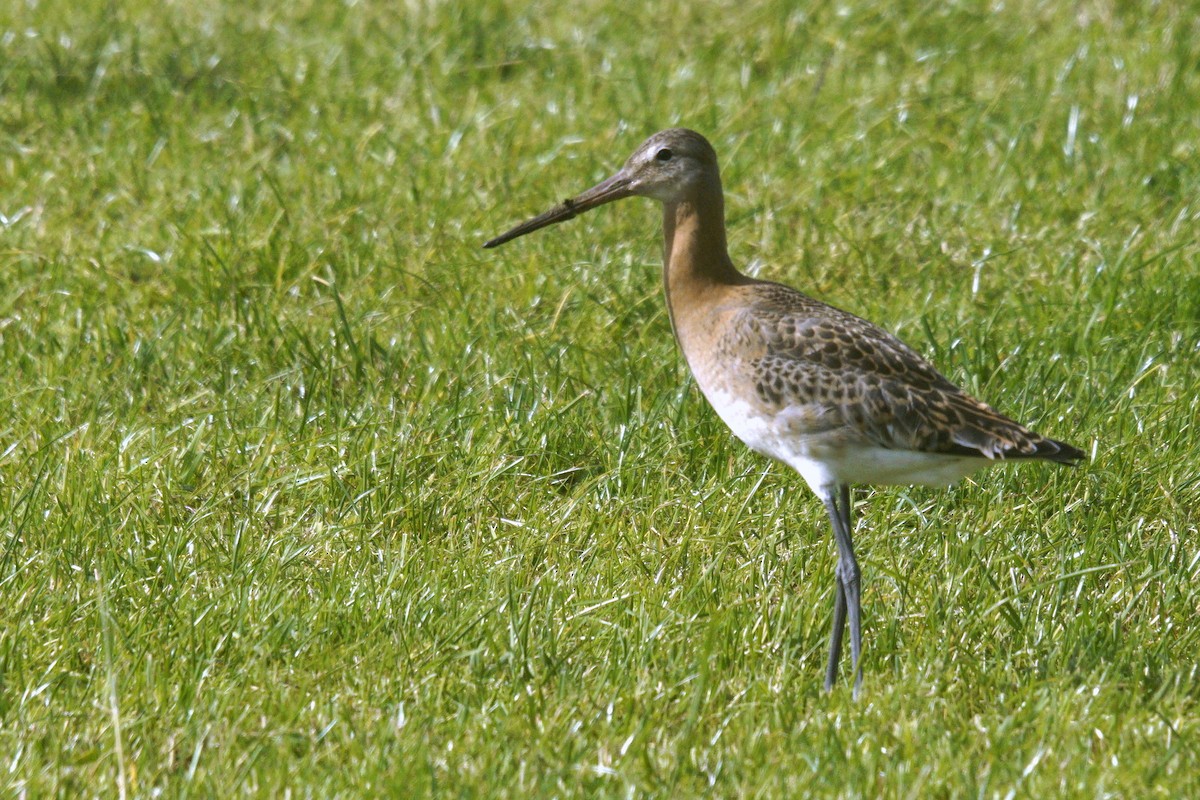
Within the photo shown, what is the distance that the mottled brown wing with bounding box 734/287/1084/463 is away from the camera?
423 centimetres

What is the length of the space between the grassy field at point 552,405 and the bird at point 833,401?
359mm

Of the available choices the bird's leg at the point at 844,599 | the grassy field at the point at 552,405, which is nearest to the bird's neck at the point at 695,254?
the grassy field at the point at 552,405

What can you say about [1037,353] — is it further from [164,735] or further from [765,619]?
[164,735]

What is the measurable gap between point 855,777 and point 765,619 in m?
0.81

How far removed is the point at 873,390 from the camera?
4.33 meters

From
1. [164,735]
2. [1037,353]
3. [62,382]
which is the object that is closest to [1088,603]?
[1037,353]

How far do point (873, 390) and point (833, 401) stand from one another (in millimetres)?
106

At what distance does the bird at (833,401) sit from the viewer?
168 inches

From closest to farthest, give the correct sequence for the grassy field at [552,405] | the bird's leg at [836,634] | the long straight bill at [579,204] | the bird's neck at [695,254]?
1. the grassy field at [552,405]
2. the bird's leg at [836,634]
3. the bird's neck at [695,254]
4. the long straight bill at [579,204]

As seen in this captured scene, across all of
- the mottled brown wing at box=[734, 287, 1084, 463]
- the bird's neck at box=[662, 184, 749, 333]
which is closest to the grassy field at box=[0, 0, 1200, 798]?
the mottled brown wing at box=[734, 287, 1084, 463]

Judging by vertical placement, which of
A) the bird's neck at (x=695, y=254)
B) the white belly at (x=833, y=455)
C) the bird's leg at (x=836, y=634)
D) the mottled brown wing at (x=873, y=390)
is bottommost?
the bird's leg at (x=836, y=634)

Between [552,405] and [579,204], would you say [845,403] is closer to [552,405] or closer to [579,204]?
[579,204]

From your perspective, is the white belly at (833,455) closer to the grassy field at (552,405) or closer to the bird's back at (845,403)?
the bird's back at (845,403)

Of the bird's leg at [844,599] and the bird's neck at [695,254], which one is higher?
the bird's neck at [695,254]
